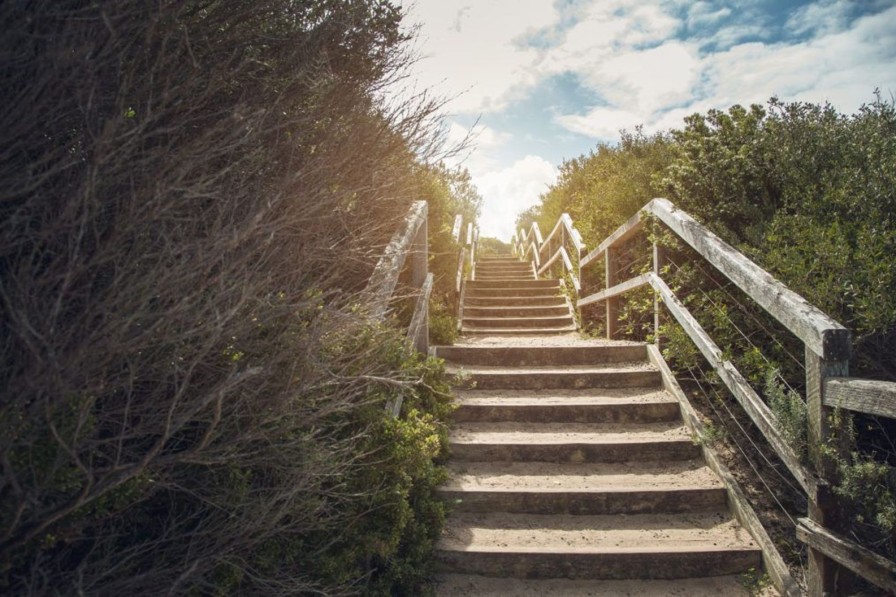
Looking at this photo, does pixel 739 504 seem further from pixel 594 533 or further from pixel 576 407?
pixel 576 407

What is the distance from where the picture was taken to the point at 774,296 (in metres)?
2.45

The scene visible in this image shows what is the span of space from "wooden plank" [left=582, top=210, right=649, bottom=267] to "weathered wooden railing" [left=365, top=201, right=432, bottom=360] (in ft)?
6.10

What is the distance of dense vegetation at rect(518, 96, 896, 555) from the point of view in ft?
7.64

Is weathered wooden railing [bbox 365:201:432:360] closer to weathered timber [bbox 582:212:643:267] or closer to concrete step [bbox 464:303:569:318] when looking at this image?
weathered timber [bbox 582:212:643:267]

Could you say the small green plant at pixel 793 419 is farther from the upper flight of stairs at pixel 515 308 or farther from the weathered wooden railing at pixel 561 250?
the upper flight of stairs at pixel 515 308

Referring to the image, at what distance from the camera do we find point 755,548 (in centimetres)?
260

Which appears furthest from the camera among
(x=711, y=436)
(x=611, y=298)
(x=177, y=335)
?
(x=611, y=298)

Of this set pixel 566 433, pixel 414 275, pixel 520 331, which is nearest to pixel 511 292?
pixel 520 331

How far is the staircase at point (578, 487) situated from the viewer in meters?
2.61

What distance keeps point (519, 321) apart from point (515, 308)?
0.38 meters

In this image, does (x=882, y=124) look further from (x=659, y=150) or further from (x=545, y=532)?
(x=545, y=532)

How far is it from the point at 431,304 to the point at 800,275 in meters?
3.71

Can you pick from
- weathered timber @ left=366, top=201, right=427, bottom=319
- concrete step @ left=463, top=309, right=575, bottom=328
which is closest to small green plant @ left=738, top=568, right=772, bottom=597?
weathered timber @ left=366, top=201, right=427, bottom=319

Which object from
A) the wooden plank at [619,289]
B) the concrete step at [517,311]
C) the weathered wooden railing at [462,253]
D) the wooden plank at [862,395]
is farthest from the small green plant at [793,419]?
the concrete step at [517,311]
